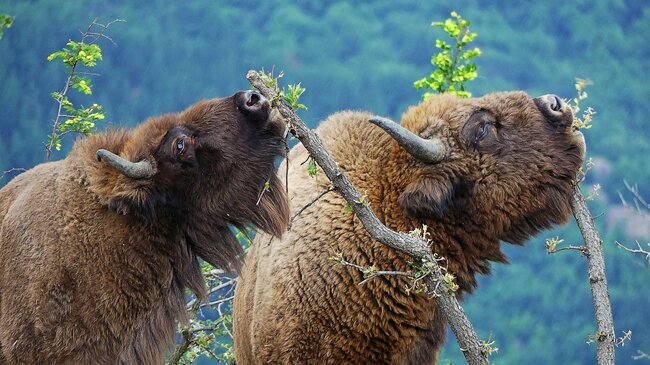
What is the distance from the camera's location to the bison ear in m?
5.47

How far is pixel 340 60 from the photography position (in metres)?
9.80

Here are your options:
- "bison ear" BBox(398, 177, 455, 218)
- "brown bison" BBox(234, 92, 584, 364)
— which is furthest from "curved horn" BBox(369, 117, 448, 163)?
"bison ear" BBox(398, 177, 455, 218)

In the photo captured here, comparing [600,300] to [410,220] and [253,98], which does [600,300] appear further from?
[253,98]

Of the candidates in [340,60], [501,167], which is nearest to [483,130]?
[501,167]

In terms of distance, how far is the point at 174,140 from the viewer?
5.16m

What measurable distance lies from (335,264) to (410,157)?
0.76m

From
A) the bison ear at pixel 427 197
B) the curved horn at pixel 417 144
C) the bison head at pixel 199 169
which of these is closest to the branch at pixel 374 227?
the curved horn at pixel 417 144

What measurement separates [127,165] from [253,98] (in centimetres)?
76

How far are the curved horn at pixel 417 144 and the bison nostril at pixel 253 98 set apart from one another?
68 centimetres

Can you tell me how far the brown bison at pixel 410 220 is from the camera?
545 cm

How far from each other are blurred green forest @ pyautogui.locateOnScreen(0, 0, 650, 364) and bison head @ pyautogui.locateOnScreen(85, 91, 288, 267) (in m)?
4.34

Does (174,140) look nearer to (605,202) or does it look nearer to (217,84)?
(217,84)

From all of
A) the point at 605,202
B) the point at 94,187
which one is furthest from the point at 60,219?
the point at 605,202

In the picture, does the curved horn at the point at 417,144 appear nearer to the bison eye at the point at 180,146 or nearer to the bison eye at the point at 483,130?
the bison eye at the point at 483,130
